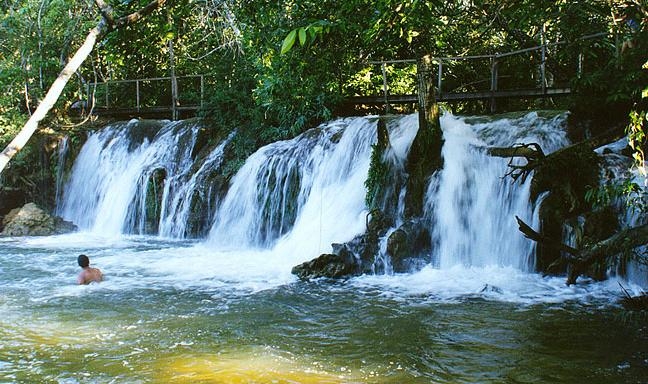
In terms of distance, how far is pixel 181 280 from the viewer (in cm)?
986

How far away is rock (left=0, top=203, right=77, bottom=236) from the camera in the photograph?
15.6 metres

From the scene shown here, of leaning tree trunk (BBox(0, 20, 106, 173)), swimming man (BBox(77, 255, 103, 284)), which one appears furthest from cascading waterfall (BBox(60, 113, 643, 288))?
leaning tree trunk (BBox(0, 20, 106, 173))

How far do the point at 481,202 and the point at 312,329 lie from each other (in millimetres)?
4712

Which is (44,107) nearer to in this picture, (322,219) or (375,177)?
(375,177)

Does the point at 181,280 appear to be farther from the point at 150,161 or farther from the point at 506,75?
the point at 506,75

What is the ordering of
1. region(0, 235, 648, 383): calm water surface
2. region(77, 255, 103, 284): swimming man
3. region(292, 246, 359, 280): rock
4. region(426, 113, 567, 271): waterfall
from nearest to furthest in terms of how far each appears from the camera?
1. region(0, 235, 648, 383): calm water surface
2. region(77, 255, 103, 284): swimming man
3. region(292, 246, 359, 280): rock
4. region(426, 113, 567, 271): waterfall

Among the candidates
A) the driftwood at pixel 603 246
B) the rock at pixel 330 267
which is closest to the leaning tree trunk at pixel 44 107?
the driftwood at pixel 603 246

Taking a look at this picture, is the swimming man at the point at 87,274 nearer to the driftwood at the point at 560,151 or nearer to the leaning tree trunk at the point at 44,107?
the leaning tree trunk at the point at 44,107

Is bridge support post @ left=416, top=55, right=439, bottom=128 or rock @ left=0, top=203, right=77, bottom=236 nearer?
bridge support post @ left=416, top=55, right=439, bottom=128

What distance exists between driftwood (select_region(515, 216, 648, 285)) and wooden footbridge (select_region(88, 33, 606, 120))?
4.01 meters

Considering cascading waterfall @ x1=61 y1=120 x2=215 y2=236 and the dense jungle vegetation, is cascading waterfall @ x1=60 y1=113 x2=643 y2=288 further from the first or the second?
the dense jungle vegetation

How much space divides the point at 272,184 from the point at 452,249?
467 centimetres

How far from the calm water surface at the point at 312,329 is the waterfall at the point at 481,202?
0.40 m

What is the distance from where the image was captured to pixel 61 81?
4.16 m
